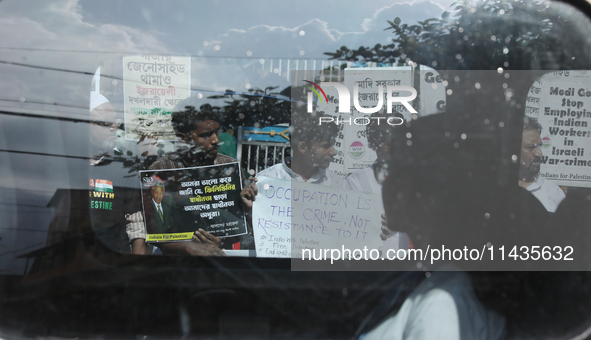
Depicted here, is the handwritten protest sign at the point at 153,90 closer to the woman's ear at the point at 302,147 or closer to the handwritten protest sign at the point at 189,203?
the handwritten protest sign at the point at 189,203

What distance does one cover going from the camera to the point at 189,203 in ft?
6.21

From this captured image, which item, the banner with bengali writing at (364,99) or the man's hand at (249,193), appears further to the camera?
the man's hand at (249,193)

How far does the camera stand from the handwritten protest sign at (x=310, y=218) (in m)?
1.84

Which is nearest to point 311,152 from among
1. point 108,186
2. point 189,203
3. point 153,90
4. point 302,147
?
point 302,147

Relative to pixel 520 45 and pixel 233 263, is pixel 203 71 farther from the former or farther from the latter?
pixel 520 45

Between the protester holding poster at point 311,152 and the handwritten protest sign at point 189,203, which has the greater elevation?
the protester holding poster at point 311,152

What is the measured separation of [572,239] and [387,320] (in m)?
1.00

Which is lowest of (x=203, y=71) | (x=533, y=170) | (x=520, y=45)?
(x=533, y=170)

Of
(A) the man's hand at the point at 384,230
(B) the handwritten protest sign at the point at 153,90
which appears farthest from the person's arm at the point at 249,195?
(A) the man's hand at the point at 384,230

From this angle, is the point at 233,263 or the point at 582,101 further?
the point at 233,263

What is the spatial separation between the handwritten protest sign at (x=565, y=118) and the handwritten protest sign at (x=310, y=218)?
34.6 inches

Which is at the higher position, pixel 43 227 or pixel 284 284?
pixel 43 227

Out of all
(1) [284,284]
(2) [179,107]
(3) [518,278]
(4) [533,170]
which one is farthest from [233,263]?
(4) [533,170]

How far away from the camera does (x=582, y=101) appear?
1.79m
